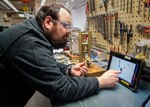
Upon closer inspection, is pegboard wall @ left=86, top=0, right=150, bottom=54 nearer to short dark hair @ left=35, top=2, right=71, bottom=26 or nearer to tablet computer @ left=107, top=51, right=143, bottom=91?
tablet computer @ left=107, top=51, right=143, bottom=91

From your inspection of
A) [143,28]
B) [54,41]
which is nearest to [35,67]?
[54,41]

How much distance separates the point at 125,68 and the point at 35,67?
0.61 meters

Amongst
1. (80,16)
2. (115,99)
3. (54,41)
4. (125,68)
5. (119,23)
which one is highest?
(80,16)

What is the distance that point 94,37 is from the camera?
2.26 meters

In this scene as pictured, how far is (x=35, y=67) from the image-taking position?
2.62 ft

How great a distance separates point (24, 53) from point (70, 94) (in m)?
0.32

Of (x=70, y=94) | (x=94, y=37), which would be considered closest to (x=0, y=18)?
(x=94, y=37)

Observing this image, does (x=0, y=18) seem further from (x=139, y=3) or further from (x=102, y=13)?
(x=139, y=3)

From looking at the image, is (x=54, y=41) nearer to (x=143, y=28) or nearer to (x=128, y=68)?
(x=128, y=68)

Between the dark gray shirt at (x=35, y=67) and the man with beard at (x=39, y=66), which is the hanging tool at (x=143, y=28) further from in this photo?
the dark gray shirt at (x=35, y=67)

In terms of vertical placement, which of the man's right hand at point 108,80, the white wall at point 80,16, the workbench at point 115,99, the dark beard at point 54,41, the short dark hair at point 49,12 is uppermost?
the white wall at point 80,16

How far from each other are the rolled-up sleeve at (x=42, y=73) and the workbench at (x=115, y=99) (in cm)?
5

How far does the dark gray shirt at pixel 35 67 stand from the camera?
2.65 feet

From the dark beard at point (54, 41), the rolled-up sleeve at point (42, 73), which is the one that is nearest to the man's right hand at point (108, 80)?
the rolled-up sleeve at point (42, 73)
